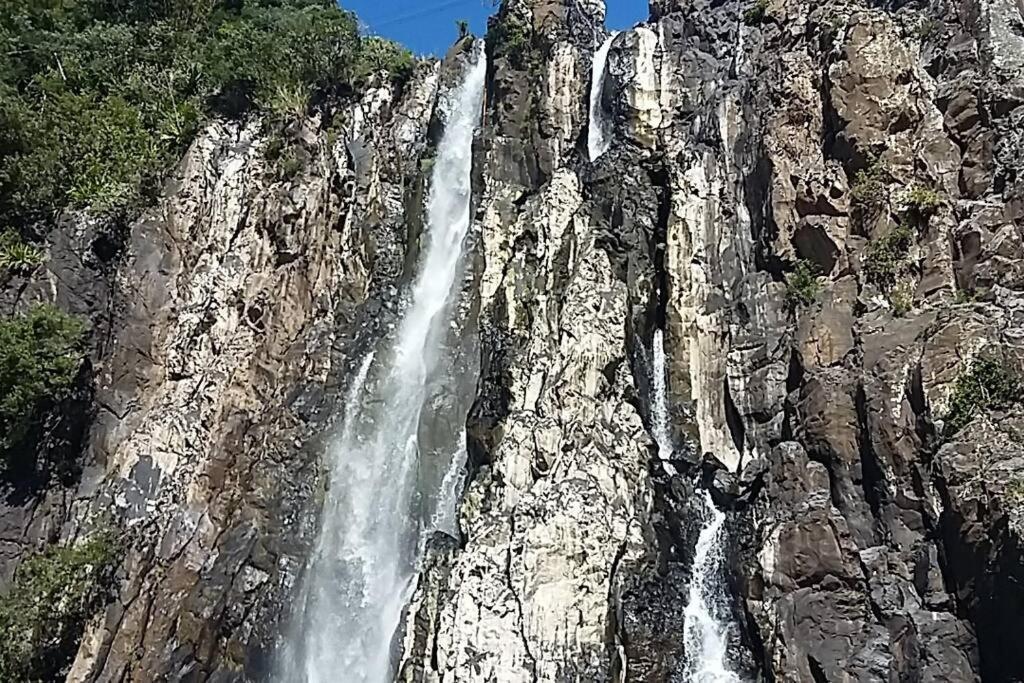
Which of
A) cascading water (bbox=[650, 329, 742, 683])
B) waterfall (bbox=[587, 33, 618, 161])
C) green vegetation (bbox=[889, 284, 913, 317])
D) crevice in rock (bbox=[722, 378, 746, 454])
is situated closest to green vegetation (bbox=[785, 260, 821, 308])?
green vegetation (bbox=[889, 284, 913, 317])

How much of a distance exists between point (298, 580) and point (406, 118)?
1651 centimetres

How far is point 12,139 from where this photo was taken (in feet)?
91.1

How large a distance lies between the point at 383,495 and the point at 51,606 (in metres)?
7.79

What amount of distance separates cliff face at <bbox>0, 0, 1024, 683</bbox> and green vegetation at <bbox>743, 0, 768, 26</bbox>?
0.60ft

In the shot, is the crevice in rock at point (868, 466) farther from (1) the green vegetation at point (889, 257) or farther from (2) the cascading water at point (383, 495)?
(2) the cascading water at point (383, 495)

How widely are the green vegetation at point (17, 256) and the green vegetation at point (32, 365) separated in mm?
2130

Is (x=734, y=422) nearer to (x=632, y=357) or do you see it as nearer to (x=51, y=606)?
(x=632, y=357)

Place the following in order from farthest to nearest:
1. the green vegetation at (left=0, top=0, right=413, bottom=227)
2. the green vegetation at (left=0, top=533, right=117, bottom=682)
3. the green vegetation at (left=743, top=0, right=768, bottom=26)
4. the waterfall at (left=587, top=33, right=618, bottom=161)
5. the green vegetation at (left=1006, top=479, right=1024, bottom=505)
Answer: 1. the green vegetation at (left=0, top=0, right=413, bottom=227)
2. the waterfall at (left=587, top=33, right=618, bottom=161)
3. the green vegetation at (left=743, top=0, right=768, bottom=26)
4. the green vegetation at (left=0, top=533, right=117, bottom=682)
5. the green vegetation at (left=1006, top=479, right=1024, bottom=505)

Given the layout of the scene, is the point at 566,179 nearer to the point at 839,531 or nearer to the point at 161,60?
the point at 839,531

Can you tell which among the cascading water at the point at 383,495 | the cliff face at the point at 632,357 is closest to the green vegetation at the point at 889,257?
the cliff face at the point at 632,357

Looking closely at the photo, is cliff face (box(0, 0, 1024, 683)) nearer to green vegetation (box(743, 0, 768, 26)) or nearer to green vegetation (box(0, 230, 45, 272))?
green vegetation (box(743, 0, 768, 26))

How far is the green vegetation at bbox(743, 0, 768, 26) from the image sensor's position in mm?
26844

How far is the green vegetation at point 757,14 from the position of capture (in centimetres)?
2684

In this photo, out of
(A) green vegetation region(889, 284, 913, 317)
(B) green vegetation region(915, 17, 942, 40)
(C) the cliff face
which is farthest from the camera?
(B) green vegetation region(915, 17, 942, 40)
